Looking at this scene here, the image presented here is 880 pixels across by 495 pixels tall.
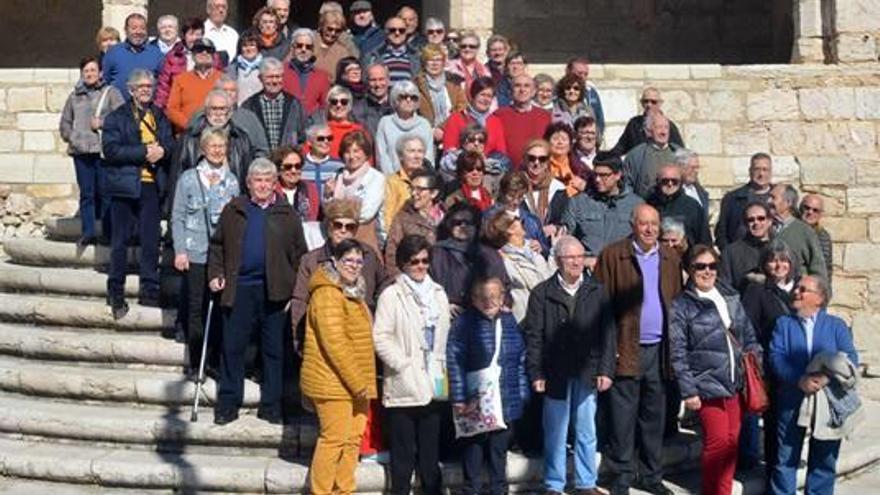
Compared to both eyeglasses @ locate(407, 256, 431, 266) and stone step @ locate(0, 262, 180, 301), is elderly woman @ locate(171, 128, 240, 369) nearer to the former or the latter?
stone step @ locate(0, 262, 180, 301)

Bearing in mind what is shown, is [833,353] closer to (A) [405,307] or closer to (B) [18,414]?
(A) [405,307]

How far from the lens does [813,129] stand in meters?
13.2

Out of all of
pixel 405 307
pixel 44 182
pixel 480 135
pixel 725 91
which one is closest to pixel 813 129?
pixel 725 91

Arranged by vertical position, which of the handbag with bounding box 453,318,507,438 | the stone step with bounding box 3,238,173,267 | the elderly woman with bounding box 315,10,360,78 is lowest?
the handbag with bounding box 453,318,507,438

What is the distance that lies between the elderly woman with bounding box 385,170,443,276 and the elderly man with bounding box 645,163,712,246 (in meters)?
1.61

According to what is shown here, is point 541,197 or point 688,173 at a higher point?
point 688,173

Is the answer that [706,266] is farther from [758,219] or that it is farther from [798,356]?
[758,219]

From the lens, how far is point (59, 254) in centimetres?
1105

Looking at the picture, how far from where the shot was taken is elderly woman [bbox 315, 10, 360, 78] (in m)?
11.2

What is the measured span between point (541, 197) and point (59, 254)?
13.2ft

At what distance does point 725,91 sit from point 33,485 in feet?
24.5

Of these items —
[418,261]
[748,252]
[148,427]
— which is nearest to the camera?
[418,261]

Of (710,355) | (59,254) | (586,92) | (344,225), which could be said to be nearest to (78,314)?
(59,254)

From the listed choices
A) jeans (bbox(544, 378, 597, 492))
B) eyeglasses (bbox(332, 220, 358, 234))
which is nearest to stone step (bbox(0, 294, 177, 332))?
eyeglasses (bbox(332, 220, 358, 234))
